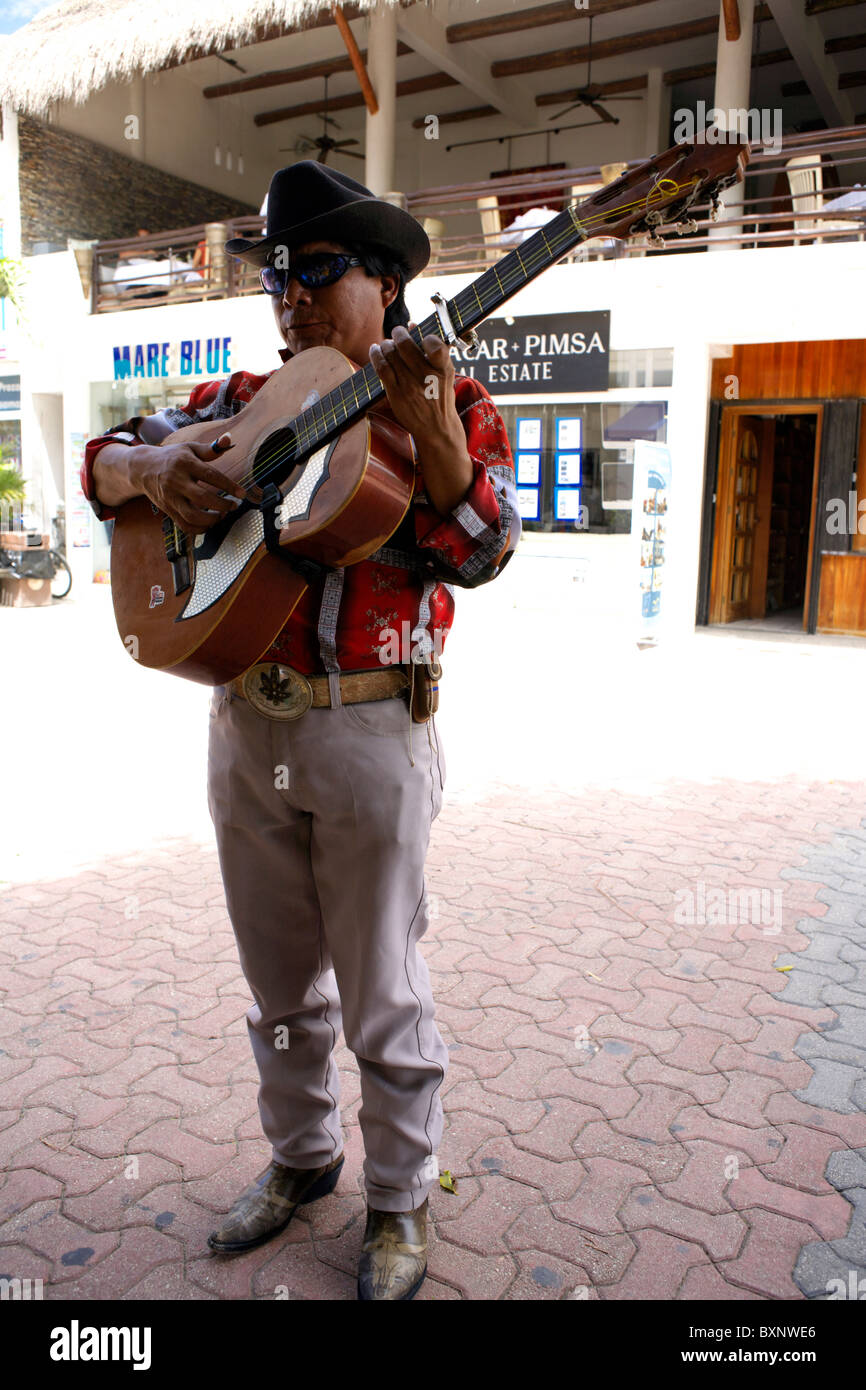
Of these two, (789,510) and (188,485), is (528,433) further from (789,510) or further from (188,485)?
(188,485)

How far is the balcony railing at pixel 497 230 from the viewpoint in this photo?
10.3 meters

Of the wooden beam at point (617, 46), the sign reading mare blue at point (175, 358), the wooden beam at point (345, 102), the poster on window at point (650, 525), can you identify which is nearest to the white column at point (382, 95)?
the wooden beam at point (345, 102)

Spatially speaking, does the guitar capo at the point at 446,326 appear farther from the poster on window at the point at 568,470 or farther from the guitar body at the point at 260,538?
the poster on window at the point at 568,470

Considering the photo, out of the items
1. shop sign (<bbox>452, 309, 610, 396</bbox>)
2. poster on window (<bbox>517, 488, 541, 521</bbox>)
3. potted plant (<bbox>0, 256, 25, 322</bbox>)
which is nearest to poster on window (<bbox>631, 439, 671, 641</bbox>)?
shop sign (<bbox>452, 309, 610, 396</bbox>)

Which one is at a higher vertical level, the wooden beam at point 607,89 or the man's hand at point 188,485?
the wooden beam at point 607,89

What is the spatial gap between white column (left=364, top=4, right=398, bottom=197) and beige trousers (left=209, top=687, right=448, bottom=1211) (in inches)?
533

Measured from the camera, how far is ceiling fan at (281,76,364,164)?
1731cm

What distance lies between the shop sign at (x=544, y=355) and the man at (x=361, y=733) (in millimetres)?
10133

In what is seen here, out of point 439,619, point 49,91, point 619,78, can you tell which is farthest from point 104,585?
point 439,619

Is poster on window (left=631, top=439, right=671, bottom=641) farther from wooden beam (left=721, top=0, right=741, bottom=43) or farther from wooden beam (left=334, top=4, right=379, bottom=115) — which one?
wooden beam (left=334, top=4, right=379, bottom=115)
